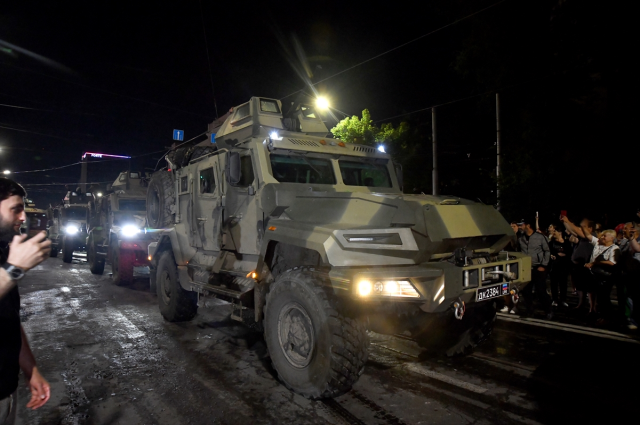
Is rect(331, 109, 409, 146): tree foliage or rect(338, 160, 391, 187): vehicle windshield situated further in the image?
rect(331, 109, 409, 146): tree foliage

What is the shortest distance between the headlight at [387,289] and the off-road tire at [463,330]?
41.2 inches

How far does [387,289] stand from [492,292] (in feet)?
3.62

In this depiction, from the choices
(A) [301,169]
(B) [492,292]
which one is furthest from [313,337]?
(A) [301,169]

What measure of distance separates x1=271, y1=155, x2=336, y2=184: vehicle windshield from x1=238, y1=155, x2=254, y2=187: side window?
28cm

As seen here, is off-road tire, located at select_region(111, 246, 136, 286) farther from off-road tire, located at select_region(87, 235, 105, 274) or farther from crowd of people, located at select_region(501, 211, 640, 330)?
crowd of people, located at select_region(501, 211, 640, 330)

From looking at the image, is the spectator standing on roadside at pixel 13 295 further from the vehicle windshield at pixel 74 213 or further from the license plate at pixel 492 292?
the vehicle windshield at pixel 74 213

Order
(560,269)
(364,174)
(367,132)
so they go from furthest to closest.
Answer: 1. (367,132)
2. (560,269)
3. (364,174)

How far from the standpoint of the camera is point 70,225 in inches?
683

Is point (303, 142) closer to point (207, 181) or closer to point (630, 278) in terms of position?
point (207, 181)

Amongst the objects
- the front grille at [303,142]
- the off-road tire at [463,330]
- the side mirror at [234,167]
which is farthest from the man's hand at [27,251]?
the front grille at [303,142]

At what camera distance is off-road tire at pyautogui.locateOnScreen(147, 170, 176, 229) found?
7.78m

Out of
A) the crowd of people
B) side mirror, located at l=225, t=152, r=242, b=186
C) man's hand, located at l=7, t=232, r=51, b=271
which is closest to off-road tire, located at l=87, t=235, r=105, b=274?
side mirror, located at l=225, t=152, r=242, b=186

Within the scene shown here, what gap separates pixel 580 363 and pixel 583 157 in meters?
14.5

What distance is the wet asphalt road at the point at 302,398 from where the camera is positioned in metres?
3.71
